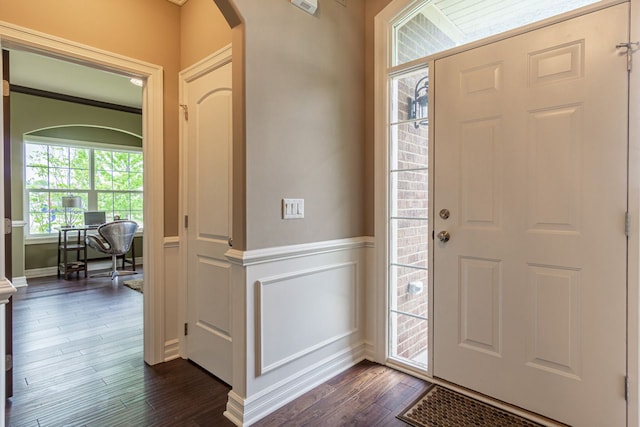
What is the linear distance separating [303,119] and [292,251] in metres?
0.79

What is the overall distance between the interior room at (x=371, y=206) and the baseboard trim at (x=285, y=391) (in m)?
0.01

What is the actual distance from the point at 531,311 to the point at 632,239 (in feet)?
1.83

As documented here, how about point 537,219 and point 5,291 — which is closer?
point 5,291

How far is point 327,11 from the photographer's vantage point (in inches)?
86.6

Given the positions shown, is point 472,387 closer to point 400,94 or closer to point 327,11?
point 400,94

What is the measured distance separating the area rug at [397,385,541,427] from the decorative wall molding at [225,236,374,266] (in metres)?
1.00

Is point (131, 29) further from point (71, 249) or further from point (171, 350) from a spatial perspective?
point (71, 249)

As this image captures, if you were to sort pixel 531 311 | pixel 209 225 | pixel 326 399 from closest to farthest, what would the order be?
pixel 531 311
pixel 326 399
pixel 209 225

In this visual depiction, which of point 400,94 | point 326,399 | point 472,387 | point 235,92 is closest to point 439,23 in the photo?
point 400,94

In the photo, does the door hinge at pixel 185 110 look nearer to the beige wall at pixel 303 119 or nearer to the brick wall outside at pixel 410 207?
the beige wall at pixel 303 119

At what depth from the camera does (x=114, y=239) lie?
5.33 metres

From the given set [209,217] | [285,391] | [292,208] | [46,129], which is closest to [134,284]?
[46,129]

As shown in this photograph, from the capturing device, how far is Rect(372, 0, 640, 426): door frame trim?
4.97 ft

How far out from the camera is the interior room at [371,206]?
5.36ft
